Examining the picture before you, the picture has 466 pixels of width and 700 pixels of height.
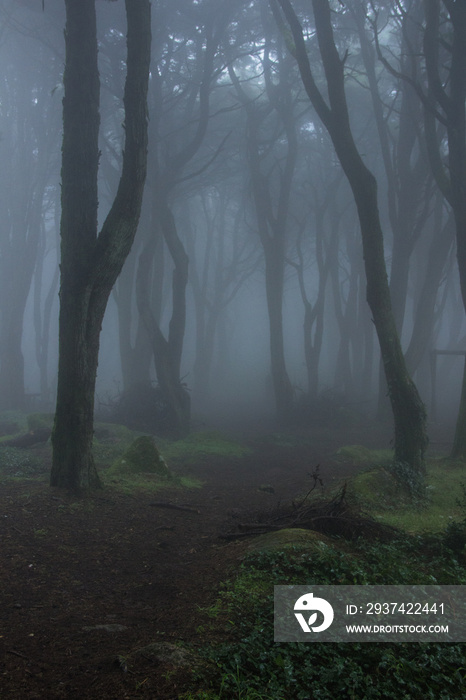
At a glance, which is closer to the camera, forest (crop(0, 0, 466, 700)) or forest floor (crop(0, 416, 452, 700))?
forest floor (crop(0, 416, 452, 700))

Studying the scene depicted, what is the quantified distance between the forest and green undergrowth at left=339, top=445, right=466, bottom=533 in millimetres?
43

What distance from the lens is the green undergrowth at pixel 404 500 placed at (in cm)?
605

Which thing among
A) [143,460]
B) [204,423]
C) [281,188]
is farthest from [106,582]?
Result: [281,188]

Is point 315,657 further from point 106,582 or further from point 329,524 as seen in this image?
point 329,524

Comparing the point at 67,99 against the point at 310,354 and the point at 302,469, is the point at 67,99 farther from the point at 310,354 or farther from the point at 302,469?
the point at 310,354

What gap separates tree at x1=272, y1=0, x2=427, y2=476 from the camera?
8156 millimetres

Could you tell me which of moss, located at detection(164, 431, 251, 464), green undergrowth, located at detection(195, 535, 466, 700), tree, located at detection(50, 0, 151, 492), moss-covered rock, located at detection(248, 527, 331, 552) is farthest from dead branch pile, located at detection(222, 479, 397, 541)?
moss, located at detection(164, 431, 251, 464)

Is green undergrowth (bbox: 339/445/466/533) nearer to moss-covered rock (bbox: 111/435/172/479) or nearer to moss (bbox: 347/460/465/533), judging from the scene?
moss (bbox: 347/460/465/533)

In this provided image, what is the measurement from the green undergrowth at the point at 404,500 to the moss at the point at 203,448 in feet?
15.9

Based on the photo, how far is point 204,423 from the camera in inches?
681

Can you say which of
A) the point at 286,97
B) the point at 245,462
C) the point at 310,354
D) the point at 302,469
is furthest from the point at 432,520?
the point at 286,97

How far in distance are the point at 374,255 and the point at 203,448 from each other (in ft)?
19.9

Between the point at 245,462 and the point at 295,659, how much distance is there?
8783 mm

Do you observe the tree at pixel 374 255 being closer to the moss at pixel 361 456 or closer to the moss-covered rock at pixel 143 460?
the moss at pixel 361 456
